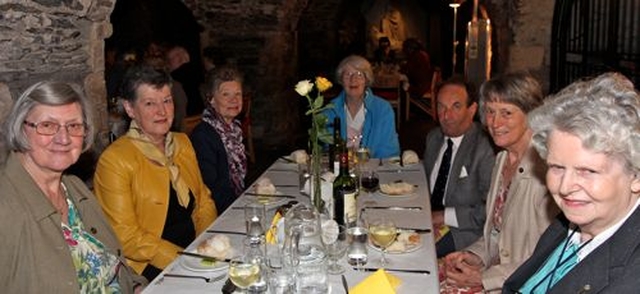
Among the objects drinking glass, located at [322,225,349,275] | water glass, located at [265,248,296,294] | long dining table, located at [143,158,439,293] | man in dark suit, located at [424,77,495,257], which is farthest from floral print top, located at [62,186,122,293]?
man in dark suit, located at [424,77,495,257]

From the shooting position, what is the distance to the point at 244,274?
2.01 meters

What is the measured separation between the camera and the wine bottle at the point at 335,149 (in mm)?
3248

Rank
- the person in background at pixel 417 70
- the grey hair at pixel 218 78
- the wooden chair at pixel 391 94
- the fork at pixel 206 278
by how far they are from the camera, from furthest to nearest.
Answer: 1. the person in background at pixel 417 70
2. the wooden chair at pixel 391 94
3. the grey hair at pixel 218 78
4. the fork at pixel 206 278

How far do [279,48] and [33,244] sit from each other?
7267 mm

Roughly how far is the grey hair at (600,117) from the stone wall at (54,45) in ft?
8.86

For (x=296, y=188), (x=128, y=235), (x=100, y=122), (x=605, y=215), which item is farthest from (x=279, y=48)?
(x=605, y=215)

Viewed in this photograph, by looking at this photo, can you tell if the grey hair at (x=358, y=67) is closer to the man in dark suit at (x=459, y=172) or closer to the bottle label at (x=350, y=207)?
the man in dark suit at (x=459, y=172)

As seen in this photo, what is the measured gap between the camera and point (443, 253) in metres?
3.40

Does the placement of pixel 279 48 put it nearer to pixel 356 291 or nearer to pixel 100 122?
pixel 100 122

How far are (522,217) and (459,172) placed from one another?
885mm

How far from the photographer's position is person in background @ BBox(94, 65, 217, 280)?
2.87 meters

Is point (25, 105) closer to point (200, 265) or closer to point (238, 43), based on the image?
point (200, 265)

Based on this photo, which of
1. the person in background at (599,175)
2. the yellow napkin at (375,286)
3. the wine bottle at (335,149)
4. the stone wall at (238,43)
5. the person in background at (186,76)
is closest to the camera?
the person in background at (599,175)

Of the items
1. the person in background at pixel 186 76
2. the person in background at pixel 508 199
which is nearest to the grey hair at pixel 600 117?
the person in background at pixel 508 199
